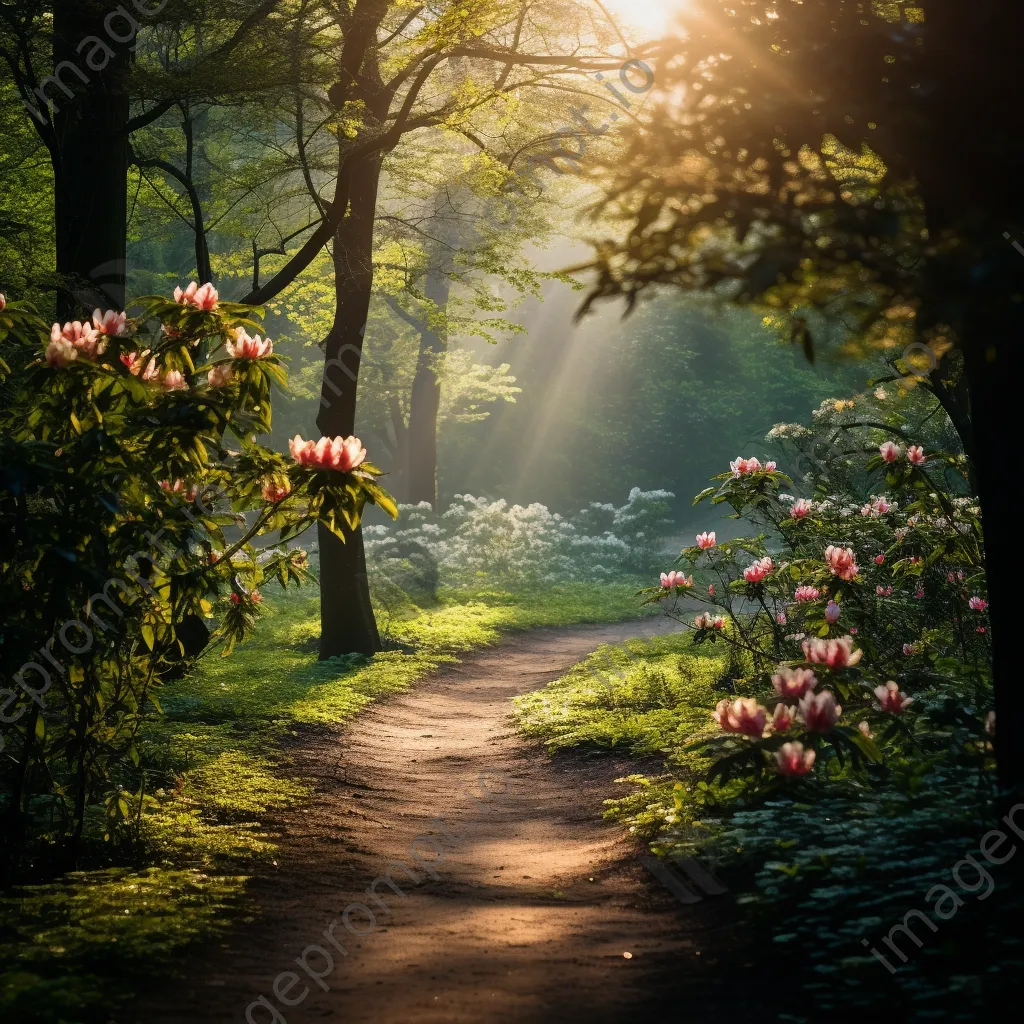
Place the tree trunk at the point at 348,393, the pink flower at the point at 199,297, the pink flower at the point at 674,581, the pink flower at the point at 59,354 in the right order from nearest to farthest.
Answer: the pink flower at the point at 59,354 < the pink flower at the point at 199,297 < the pink flower at the point at 674,581 < the tree trunk at the point at 348,393

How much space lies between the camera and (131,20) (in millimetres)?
8414

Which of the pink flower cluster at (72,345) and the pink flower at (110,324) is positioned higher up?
the pink flower at (110,324)

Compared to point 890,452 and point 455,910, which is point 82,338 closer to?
point 455,910

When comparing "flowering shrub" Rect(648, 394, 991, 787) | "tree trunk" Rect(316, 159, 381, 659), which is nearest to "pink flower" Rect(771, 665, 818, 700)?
"flowering shrub" Rect(648, 394, 991, 787)

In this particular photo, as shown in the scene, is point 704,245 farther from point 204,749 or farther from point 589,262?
point 204,749

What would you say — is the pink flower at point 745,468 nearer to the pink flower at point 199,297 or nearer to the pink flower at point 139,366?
the pink flower at point 199,297

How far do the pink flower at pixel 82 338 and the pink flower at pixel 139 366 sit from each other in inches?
6.3

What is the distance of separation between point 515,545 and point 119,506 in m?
19.6

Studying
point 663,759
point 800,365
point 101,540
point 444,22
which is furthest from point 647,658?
point 800,365

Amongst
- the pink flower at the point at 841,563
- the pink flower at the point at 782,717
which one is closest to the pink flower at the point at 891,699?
the pink flower at the point at 782,717

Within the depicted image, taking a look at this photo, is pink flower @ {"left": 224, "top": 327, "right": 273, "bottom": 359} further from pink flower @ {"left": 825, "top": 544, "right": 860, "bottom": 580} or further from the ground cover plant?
pink flower @ {"left": 825, "top": 544, "right": 860, "bottom": 580}

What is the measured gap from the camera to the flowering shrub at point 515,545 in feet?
73.9

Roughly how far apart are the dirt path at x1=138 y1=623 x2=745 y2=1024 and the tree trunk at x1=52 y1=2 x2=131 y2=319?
4536mm

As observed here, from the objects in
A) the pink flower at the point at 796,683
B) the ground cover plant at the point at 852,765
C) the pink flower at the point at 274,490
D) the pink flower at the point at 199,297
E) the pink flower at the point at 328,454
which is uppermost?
the pink flower at the point at 199,297
